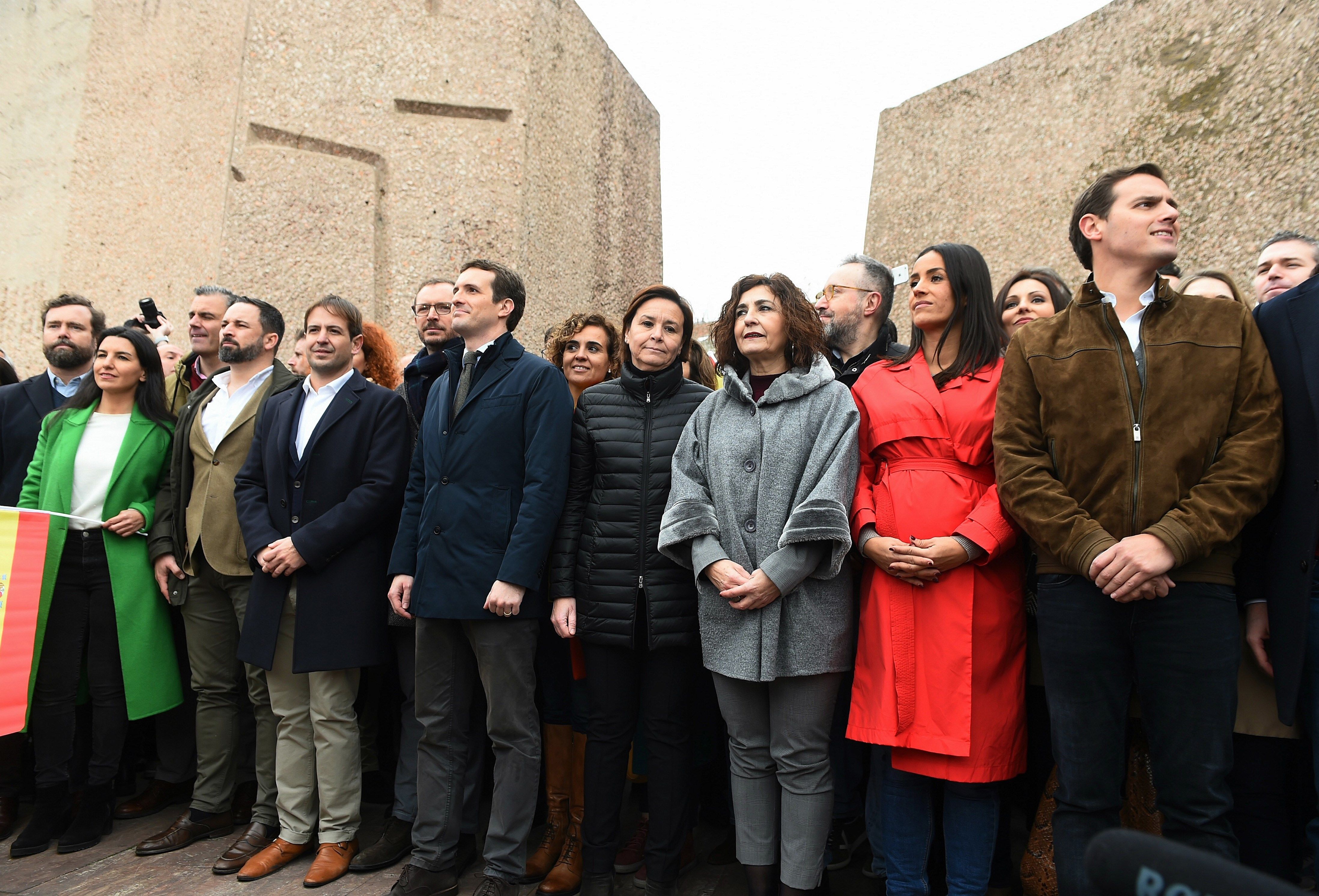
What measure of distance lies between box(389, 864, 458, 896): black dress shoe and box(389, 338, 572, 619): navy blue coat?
0.77m

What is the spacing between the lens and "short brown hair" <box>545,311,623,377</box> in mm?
3549

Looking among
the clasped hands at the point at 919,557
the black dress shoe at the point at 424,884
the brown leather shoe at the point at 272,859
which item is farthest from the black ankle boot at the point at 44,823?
the clasped hands at the point at 919,557

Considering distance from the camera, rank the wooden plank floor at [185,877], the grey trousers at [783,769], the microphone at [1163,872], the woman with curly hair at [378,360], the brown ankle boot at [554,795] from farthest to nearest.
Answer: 1. the woman with curly hair at [378,360]
2. the brown ankle boot at [554,795]
3. the wooden plank floor at [185,877]
4. the grey trousers at [783,769]
5. the microphone at [1163,872]

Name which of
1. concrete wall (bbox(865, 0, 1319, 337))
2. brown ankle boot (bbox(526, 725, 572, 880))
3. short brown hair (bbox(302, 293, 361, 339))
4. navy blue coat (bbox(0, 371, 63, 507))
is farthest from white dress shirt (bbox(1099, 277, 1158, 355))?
concrete wall (bbox(865, 0, 1319, 337))

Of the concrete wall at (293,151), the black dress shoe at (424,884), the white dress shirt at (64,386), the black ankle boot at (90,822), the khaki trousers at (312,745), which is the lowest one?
the black ankle boot at (90,822)

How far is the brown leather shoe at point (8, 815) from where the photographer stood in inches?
123

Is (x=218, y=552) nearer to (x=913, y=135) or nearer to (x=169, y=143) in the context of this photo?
(x=169, y=143)

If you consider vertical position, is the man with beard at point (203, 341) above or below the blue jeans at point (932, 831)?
above

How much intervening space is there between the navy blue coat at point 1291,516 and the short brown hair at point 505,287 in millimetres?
2190

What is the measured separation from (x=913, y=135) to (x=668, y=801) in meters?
11.5

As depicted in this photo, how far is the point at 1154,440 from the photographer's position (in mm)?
1819

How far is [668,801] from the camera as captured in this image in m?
2.35

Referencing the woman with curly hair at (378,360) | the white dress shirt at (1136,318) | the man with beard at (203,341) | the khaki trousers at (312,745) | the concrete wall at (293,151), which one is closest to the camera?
the white dress shirt at (1136,318)

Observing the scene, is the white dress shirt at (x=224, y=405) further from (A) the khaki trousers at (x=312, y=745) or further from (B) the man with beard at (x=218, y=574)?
(A) the khaki trousers at (x=312, y=745)
